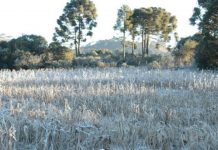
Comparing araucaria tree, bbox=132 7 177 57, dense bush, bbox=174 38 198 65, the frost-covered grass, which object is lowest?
the frost-covered grass

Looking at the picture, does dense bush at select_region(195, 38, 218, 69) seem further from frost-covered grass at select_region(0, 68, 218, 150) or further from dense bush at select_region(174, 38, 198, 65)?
frost-covered grass at select_region(0, 68, 218, 150)

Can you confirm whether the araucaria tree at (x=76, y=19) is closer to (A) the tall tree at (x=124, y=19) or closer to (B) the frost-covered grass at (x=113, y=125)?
(A) the tall tree at (x=124, y=19)

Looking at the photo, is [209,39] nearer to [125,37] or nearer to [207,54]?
[207,54]

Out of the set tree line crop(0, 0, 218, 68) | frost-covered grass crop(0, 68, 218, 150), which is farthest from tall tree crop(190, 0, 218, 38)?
frost-covered grass crop(0, 68, 218, 150)

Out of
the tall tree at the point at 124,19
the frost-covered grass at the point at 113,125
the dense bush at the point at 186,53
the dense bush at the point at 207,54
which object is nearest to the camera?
the frost-covered grass at the point at 113,125

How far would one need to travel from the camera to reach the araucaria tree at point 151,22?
132ft

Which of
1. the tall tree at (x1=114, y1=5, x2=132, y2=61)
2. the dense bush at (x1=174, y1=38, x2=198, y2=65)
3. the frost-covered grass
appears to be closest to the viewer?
the frost-covered grass

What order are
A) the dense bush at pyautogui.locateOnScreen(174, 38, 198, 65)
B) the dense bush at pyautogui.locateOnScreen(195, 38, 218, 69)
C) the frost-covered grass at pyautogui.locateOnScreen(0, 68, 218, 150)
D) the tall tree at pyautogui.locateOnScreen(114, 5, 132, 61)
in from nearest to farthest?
the frost-covered grass at pyautogui.locateOnScreen(0, 68, 218, 150)
the dense bush at pyautogui.locateOnScreen(195, 38, 218, 69)
the dense bush at pyautogui.locateOnScreen(174, 38, 198, 65)
the tall tree at pyautogui.locateOnScreen(114, 5, 132, 61)

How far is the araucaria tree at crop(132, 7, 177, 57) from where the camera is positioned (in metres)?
40.1

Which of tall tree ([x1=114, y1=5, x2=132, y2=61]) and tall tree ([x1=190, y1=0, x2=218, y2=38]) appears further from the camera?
tall tree ([x1=114, y1=5, x2=132, y2=61])

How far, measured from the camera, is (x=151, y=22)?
1593 inches

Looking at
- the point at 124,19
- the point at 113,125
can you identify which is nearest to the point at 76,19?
the point at 124,19

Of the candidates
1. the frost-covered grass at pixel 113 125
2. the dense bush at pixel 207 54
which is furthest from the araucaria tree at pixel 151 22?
the frost-covered grass at pixel 113 125

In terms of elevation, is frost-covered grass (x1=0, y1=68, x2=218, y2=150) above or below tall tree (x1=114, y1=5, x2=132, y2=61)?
below
